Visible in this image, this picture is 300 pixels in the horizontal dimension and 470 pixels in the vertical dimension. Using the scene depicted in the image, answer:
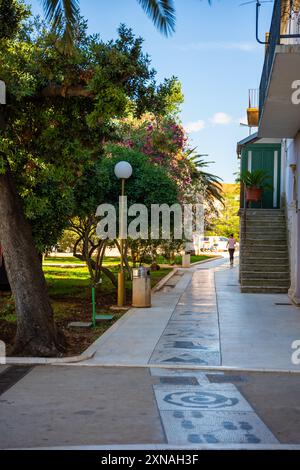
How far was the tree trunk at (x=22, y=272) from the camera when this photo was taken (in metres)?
9.31

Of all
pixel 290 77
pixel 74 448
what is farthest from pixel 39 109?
pixel 74 448

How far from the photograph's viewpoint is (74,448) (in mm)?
4949

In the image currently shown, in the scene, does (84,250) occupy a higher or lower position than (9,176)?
lower

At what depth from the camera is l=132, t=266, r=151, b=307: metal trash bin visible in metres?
15.0

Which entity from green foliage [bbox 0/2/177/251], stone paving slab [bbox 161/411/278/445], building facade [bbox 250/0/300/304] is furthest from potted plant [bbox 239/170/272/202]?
stone paving slab [bbox 161/411/278/445]

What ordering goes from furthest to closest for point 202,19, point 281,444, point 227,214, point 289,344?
point 227,214
point 289,344
point 202,19
point 281,444

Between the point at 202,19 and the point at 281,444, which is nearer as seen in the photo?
the point at 281,444

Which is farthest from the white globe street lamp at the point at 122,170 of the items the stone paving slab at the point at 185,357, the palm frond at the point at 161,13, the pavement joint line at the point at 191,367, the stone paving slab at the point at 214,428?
the stone paving slab at the point at 214,428

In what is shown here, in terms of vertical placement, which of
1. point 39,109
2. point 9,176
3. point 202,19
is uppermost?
point 202,19

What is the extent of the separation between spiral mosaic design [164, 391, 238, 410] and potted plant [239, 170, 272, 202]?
1621cm

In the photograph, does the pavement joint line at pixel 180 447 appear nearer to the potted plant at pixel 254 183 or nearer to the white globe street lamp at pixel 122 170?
the white globe street lamp at pixel 122 170

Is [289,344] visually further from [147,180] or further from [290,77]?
[147,180]
